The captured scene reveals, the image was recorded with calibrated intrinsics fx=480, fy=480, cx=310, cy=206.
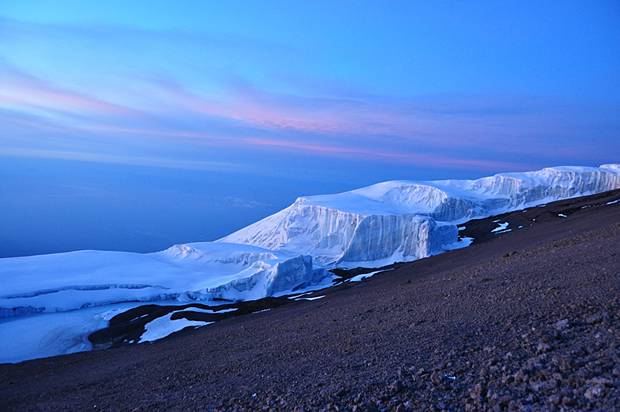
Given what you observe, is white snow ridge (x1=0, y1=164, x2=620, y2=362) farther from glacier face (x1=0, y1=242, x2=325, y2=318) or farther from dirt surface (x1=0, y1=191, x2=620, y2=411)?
dirt surface (x1=0, y1=191, x2=620, y2=411)

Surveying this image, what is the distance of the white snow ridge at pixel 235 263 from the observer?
89.2 ft

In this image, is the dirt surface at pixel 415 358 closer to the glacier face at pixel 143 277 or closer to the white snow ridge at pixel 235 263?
the white snow ridge at pixel 235 263

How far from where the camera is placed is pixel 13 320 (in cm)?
2677

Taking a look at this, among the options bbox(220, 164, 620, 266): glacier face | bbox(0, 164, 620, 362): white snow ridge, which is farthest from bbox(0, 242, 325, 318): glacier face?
bbox(220, 164, 620, 266): glacier face

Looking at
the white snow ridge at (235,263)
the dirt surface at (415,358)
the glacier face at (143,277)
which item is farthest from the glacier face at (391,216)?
the dirt surface at (415,358)

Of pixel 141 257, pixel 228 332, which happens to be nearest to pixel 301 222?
pixel 141 257

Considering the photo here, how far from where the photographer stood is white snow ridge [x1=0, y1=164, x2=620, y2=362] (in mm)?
27188

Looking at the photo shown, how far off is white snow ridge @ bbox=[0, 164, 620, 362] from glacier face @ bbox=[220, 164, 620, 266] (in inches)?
4.2

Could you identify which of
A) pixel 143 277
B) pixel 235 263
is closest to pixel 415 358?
pixel 143 277

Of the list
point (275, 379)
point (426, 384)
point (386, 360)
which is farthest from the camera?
point (275, 379)

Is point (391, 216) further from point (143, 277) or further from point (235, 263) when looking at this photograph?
point (143, 277)

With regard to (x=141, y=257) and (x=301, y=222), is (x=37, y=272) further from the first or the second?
(x=301, y=222)

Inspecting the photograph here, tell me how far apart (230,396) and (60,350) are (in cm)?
1903

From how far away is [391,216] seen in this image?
148 ft
